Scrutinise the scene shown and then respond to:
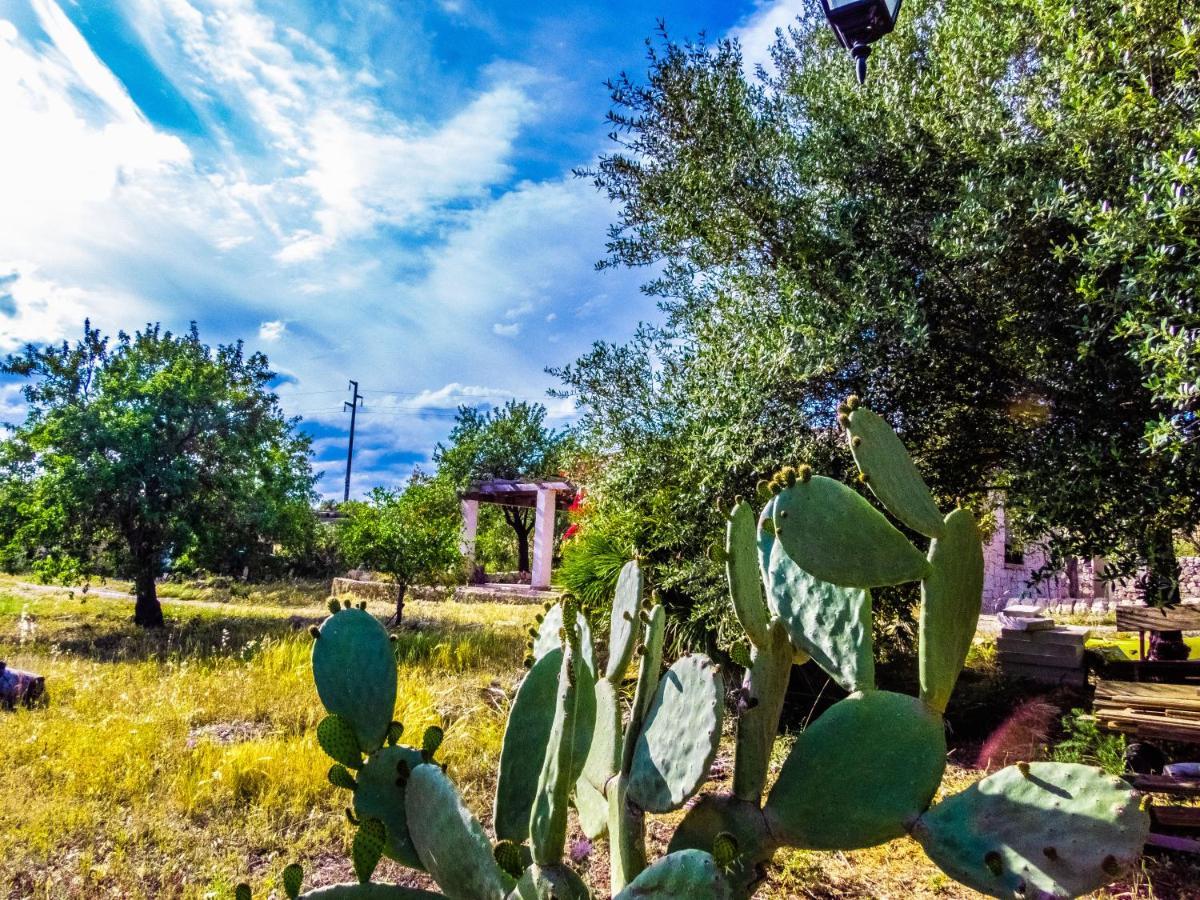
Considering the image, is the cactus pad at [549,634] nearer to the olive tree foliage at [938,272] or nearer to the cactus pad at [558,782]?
the cactus pad at [558,782]

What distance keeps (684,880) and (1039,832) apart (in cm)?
58

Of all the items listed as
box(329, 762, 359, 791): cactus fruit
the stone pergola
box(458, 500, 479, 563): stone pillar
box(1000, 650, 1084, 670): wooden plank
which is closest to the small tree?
the stone pergola

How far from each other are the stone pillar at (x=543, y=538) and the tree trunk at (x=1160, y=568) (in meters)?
14.4

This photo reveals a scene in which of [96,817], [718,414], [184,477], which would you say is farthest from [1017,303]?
[184,477]

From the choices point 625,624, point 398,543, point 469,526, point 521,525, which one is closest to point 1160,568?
point 625,624

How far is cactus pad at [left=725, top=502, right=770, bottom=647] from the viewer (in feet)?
4.42

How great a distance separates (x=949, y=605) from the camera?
129cm

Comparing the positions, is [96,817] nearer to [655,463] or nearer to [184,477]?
[655,463]

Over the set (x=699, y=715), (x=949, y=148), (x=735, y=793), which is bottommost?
(x=735, y=793)

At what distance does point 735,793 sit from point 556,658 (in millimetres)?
421

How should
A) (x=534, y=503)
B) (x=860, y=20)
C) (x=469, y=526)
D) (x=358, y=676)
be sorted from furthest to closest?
(x=534, y=503) < (x=469, y=526) < (x=860, y=20) < (x=358, y=676)

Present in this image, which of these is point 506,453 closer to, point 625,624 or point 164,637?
point 164,637

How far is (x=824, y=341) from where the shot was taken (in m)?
4.45

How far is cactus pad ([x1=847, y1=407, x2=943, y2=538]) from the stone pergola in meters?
15.2
